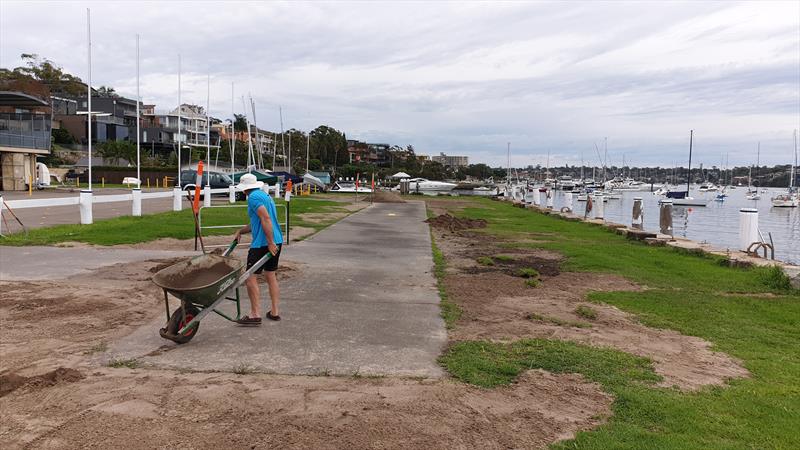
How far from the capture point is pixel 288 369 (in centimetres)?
518

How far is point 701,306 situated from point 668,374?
3.46 m

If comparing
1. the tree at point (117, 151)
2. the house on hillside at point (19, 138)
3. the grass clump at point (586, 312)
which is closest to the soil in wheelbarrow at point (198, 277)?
the grass clump at point (586, 312)

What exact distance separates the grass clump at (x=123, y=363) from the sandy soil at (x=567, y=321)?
3.21 m

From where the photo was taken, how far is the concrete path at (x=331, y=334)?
17.5ft

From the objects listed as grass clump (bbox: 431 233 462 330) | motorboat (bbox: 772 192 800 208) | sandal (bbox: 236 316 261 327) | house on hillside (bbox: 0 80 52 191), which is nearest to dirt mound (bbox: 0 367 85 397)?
sandal (bbox: 236 316 261 327)

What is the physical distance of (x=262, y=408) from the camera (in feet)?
13.9

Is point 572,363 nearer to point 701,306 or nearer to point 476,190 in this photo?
point 701,306

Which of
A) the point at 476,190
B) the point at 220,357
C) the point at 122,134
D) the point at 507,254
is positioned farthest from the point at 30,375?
the point at 122,134

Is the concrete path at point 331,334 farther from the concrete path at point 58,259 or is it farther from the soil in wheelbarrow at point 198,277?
the concrete path at point 58,259

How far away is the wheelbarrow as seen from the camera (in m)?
5.55

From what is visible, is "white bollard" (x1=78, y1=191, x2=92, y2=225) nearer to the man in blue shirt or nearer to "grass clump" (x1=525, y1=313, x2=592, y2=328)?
the man in blue shirt

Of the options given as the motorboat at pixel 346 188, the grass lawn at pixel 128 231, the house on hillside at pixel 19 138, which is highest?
the house on hillside at pixel 19 138

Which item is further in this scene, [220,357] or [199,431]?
[220,357]

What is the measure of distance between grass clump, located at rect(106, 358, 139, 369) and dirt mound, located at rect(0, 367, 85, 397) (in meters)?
0.31
